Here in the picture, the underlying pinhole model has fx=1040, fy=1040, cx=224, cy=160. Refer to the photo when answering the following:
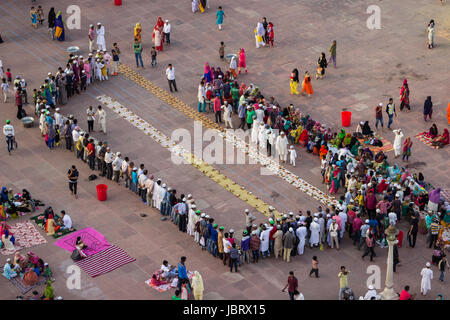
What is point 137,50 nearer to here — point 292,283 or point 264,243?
point 264,243

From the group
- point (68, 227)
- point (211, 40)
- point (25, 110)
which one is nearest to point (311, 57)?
point (211, 40)

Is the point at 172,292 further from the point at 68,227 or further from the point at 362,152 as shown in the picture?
the point at 362,152

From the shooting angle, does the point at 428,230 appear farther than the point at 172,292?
Yes

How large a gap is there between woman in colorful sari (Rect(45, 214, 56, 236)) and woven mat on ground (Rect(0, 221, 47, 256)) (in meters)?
0.37

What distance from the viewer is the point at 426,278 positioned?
3916 cm

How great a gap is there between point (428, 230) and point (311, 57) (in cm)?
1732

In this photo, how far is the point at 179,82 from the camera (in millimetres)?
54875

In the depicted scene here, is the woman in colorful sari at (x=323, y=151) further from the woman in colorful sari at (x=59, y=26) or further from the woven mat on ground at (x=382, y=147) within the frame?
the woman in colorful sari at (x=59, y=26)

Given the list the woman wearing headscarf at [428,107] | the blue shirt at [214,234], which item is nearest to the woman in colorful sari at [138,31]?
the woman wearing headscarf at [428,107]

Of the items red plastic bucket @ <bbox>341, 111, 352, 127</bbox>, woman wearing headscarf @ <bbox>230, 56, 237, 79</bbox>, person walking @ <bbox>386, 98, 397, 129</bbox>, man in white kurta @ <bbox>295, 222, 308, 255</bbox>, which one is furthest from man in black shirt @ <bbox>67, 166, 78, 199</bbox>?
person walking @ <bbox>386, 98, 397, 129</bbox>

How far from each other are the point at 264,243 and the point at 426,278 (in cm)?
650

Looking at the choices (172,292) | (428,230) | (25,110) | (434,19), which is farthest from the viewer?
(434,19)

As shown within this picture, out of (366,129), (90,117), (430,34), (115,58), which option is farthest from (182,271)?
(430,34)

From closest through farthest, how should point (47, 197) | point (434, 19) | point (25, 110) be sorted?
point (47, 197) < point (25, 110) < point (434, 19)
